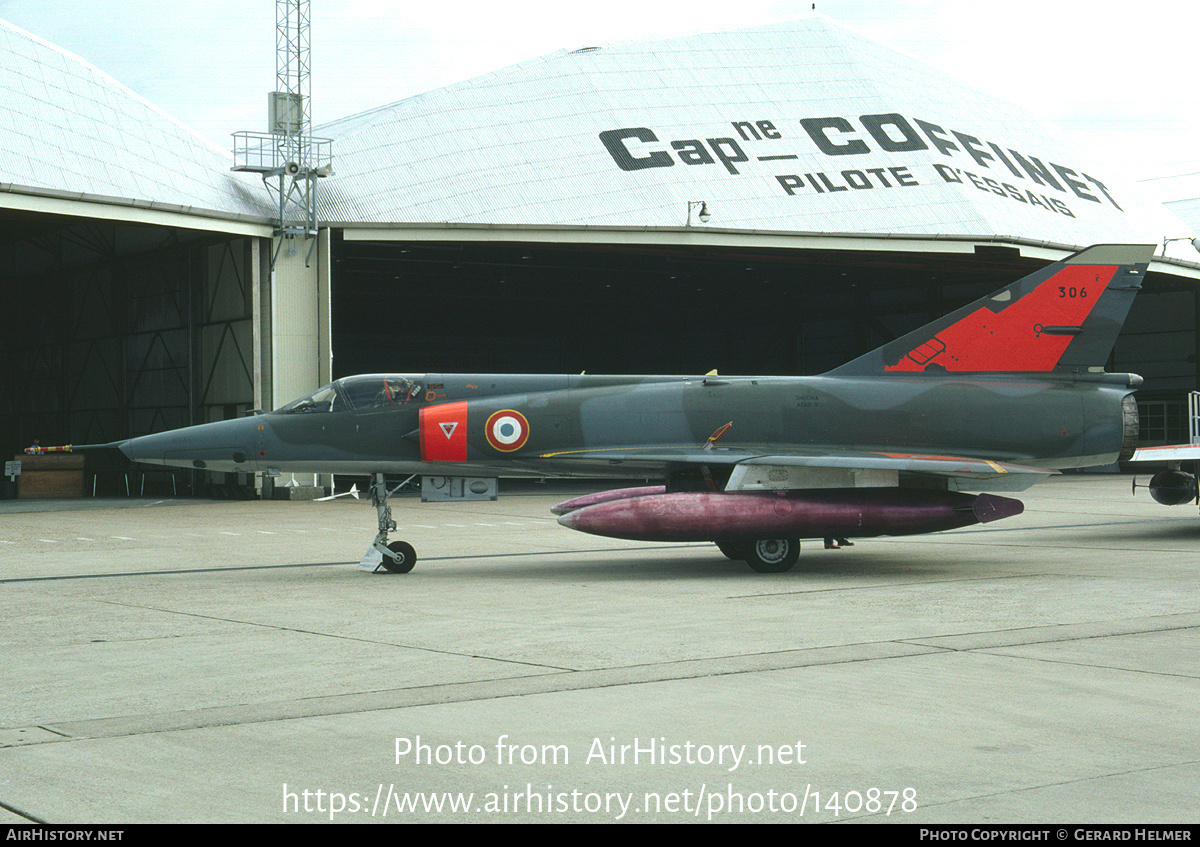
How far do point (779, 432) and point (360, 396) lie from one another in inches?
210

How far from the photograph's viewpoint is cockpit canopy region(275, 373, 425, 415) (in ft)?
47.7

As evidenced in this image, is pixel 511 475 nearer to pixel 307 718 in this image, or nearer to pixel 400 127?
pixel 307 718

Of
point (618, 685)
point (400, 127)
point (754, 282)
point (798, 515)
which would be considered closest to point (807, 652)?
point (618, 685)

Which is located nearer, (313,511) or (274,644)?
(274,644)

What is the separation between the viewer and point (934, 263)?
123ft

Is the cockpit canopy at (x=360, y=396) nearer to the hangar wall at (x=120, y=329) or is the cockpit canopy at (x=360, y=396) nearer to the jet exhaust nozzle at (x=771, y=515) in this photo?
the jet exhaust nozzle at (x=771, y=515)

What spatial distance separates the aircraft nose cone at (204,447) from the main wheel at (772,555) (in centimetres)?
621

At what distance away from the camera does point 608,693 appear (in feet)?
23.2

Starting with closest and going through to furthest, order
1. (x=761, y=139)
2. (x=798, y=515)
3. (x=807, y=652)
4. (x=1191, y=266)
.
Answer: (x=807, y=652) → (x=798, y=515) → (x=761, y=139) → (x=1191, y=266)

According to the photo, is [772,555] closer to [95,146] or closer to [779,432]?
[779,432]

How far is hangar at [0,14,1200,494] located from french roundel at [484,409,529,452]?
18273mm

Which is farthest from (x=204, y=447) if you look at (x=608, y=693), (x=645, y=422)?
(x=608, y=693)

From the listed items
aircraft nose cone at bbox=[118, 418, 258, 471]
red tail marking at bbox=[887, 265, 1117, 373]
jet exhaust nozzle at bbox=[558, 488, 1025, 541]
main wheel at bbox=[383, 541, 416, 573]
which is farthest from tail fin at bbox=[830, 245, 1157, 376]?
aircraft nose cone at bbox=[118, 418, 258, 471]

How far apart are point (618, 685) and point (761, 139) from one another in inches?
1256
